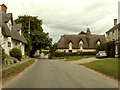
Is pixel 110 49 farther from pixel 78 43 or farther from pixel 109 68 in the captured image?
pixel 78 43

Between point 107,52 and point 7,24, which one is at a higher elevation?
point 7,24

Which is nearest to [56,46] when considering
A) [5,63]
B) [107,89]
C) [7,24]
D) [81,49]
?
[81,49]

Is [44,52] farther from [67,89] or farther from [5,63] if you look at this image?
[67,89]

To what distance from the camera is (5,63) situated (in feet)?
102

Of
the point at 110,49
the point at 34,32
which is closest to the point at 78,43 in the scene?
the point at 34,32

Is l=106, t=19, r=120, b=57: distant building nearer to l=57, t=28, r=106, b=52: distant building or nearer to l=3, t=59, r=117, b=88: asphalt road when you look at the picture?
l=57, t=28, r=106, b=52: distant building

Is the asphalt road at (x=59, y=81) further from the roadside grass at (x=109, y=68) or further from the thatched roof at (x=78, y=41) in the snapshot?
the thatched roof at (x=78, y=41)

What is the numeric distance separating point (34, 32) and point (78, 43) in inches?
715

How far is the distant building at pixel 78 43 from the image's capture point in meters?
92.8

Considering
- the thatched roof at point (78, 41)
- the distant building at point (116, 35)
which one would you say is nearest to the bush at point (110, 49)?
the distant building at point (116, 35)

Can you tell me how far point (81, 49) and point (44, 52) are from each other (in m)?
55.6

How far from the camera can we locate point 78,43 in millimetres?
94000

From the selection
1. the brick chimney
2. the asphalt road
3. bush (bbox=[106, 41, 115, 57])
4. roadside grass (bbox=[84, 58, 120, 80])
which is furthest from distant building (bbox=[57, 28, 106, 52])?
the asphalt road

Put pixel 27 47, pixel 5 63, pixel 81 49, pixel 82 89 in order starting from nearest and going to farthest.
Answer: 1. pixel 82 89
2. pixel 5 63
3. pixel 27 47
4. pixel 81 49
